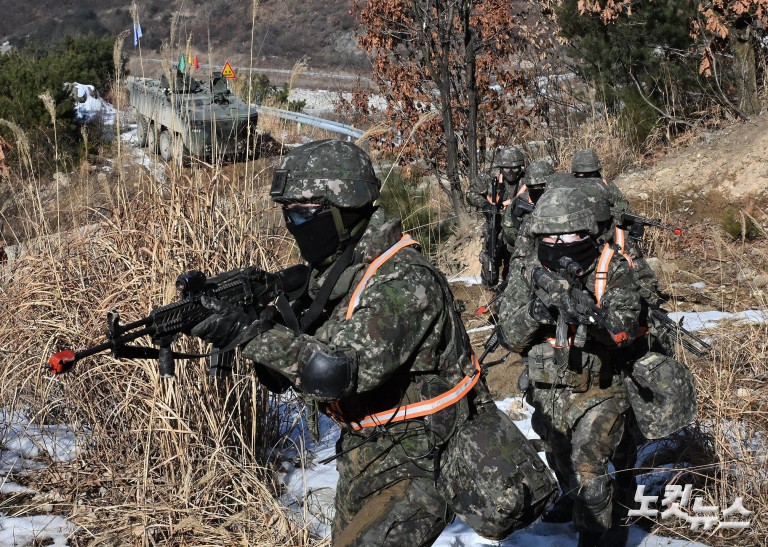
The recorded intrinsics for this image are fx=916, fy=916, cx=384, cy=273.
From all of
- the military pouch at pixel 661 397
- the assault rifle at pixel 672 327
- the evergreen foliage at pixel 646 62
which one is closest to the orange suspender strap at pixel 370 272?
the military pouch at pixel 661 397

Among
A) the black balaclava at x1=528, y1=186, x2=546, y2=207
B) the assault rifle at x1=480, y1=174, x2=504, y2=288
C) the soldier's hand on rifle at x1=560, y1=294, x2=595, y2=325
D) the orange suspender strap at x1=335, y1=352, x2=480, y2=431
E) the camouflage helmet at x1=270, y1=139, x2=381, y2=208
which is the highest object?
the camouflage helmet at x1=270, y1=139, x2=381, y2=208

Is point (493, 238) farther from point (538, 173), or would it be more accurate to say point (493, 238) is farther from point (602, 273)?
point (602, 273)

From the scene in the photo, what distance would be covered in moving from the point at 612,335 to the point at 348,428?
1.29 m

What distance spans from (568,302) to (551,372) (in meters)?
0.49

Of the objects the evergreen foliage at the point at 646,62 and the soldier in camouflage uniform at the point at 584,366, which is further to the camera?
the evergreen foliage at the point at 646,62

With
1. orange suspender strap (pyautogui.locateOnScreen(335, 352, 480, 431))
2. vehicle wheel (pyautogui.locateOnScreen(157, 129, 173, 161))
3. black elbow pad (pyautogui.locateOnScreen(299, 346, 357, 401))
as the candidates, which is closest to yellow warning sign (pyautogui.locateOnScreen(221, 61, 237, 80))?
vehicle wheel (pyautogui.locateOnScreen(157, 129, 173, 161))

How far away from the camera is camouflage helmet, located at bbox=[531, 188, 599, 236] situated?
13.4 feet

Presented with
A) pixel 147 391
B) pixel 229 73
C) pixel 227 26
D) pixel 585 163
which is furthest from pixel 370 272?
pixel 227 26

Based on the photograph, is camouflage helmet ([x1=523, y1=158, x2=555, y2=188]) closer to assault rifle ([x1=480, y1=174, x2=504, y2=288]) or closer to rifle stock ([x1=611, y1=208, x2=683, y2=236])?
rifle stock ([x1=611, y1=208, x2=683, y2=236])

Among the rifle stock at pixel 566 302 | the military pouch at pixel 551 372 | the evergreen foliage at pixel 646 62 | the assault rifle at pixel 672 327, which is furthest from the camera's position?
the evergreen foliage at pixel 646 62

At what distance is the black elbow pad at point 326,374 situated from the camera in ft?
8.55

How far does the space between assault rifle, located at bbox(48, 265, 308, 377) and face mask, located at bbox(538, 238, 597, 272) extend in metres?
1.43

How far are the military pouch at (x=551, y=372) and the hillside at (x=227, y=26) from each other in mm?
28365

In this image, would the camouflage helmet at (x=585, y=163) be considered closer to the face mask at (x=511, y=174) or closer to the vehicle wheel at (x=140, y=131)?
the face mask at (x=511, y=174)
